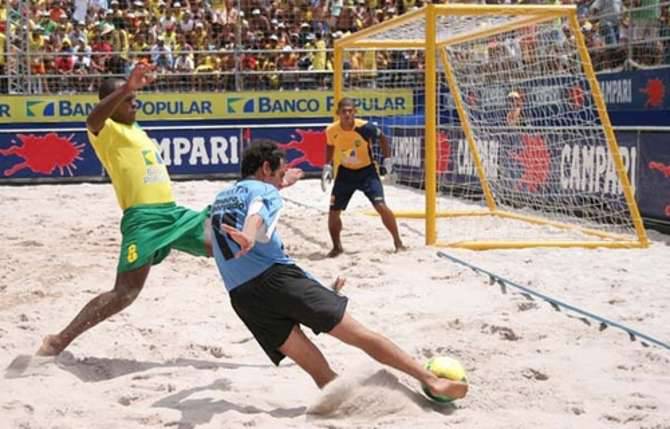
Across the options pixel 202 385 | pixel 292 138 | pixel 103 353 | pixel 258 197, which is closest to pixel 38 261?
pixel 103 353

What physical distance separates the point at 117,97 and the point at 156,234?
0.78 metres

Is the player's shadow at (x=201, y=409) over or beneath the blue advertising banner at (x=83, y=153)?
beneath

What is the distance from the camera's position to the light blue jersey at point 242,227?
4.63 m

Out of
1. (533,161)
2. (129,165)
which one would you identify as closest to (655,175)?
(533,161)

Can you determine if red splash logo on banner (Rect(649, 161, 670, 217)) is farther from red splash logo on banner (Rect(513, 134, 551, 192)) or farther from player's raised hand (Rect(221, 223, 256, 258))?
player's raised hand (Rect(221, 223, 256, 258))

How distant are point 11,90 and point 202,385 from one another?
16411 millimetres

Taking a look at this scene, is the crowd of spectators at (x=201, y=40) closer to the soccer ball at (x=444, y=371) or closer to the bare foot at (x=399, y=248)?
the bare foot at (x=399, y=248)

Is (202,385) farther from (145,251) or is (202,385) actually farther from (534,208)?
(534,208)

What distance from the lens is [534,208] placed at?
527 inches

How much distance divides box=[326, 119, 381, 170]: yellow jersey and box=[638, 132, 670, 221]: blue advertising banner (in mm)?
3220

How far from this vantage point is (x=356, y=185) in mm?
10070

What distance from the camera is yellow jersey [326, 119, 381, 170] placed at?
10.0m

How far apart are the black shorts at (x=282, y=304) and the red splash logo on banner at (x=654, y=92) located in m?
9.94

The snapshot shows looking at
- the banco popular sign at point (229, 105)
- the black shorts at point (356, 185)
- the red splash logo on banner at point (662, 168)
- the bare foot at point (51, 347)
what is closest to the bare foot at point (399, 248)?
the black shorts at point (356, 185)
